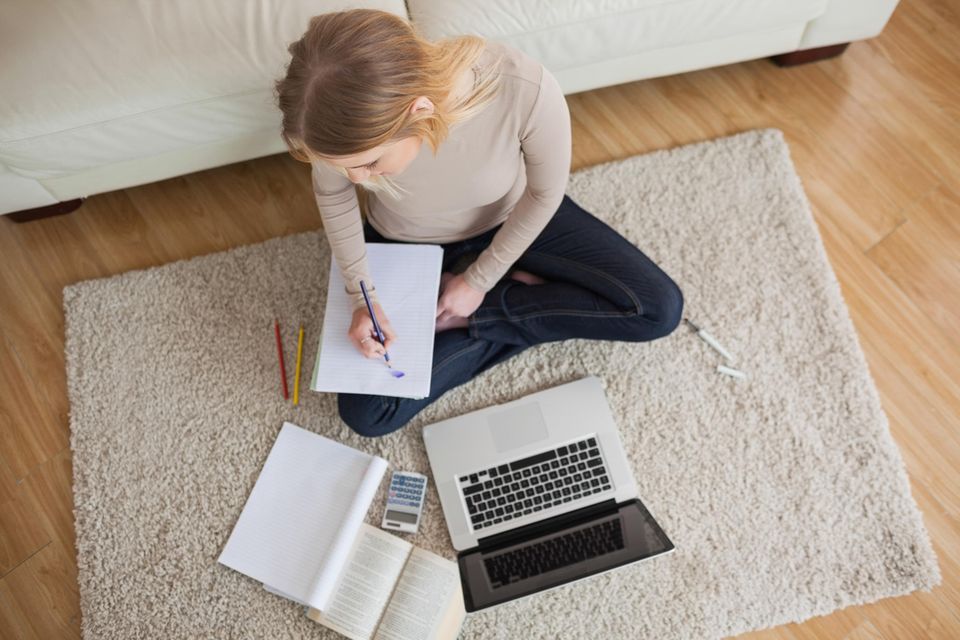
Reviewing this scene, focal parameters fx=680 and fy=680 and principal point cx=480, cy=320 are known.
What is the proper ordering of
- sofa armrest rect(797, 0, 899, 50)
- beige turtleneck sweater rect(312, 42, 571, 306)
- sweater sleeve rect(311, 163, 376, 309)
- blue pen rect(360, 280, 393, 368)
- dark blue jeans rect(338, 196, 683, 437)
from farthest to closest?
sofa armrest rect(797, 0, 899, 50) < dark blue jeans rect(338, 196, 683, 437) < blue pen rect(360, 280, 393, 368) < sweater sleeve rect(311, 163, 376, 309) < beige turtleneck sweater rect(312, 42, 571, 306)

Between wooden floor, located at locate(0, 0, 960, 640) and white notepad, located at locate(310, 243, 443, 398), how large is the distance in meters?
0.37

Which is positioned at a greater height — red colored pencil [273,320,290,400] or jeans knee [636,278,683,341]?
jeans knee [636,278,683,341]

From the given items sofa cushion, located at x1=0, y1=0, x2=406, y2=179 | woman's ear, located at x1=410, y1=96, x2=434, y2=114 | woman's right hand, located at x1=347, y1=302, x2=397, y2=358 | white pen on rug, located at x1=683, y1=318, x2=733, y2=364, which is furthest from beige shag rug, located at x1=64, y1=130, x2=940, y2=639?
woman's ear, located at x1=410, y1=96, x2=434, y2=114

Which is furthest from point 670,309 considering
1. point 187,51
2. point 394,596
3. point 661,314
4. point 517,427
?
point 187,51

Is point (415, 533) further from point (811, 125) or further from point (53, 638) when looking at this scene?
point (811, 125)

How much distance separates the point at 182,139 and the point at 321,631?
0.95 metres

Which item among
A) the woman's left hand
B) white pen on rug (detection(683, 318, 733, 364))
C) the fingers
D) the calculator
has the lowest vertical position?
the calculator

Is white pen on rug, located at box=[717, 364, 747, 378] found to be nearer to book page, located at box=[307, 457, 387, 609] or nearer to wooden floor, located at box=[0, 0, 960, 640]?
wooden floor, located at box=[0, 0, 960, 640]

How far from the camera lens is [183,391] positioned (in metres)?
1.41

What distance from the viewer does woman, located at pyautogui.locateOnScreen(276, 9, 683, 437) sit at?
744mm

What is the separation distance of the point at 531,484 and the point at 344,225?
1.96 feet

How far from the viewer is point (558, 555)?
4.11 ft

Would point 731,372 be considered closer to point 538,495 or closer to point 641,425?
point 641,425

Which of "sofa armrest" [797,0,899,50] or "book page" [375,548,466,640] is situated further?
"sofa armrest" [797,0,899,50]
